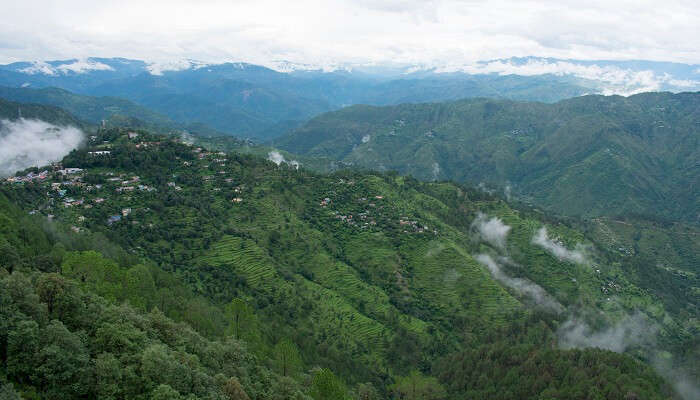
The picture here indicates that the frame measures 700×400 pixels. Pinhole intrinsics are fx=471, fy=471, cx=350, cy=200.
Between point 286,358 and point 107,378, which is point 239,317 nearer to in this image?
point 286,358

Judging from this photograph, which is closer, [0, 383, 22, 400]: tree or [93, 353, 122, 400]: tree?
[0, 383, 22, 400]: tree

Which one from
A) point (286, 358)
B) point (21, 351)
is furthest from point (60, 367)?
point (286, 358)

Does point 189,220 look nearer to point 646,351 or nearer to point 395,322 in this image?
point 395,322

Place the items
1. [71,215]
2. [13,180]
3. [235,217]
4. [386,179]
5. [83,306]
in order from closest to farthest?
[83,306], [71,215], [13,180], [235,217], [386,179]

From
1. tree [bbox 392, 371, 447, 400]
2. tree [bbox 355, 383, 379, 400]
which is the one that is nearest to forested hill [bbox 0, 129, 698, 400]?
→ tree [bbox 392, 371, 447, 400]

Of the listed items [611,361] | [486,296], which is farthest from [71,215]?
[611,361]

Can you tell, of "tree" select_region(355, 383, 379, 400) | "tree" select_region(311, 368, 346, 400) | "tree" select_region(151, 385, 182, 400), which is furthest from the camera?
"tree" select_region(355, 383, 379, 400)

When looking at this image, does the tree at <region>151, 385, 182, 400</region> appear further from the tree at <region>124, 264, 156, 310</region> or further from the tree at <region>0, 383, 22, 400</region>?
the tree at <region>124, 264, 156, 310</region>
